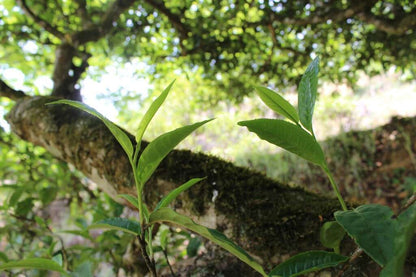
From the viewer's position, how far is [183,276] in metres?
1.06

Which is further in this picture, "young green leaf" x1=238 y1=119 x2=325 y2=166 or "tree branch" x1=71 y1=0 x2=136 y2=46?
"tree branch" x1=71 y1=0 x2=136 y2=46

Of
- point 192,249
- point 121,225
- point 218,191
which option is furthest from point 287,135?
point 192,249

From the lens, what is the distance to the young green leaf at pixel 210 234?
1.56 ft

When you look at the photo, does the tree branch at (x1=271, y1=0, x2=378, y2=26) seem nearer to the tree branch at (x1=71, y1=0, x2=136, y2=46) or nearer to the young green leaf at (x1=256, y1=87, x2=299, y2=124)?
the tree branch at (x1=71, y1=0, x2=136, y2=46)

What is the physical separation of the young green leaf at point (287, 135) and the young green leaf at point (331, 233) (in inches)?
6.0

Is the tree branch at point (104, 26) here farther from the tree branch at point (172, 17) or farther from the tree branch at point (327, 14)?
the tree branch at point (327, 14)

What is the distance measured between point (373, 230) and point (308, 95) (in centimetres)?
28

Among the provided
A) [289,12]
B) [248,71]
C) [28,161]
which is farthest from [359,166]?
[28,161]

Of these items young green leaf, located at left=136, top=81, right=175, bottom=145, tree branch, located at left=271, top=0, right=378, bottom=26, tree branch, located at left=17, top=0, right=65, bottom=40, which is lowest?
young green leaf, located at left=136, top=81, right=175, bottom=145

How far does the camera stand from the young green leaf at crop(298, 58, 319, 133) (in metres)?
0.58

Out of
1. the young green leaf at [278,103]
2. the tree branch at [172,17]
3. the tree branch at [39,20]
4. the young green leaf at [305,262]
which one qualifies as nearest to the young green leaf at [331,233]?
the young green leaf at [305,262]

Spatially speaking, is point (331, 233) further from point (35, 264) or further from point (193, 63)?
point (193, 63)

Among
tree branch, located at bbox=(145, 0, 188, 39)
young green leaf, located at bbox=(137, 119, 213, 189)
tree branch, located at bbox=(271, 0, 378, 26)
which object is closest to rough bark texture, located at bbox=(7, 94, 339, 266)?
young green leaf, located at bbox=(137, 119, 213, 189)

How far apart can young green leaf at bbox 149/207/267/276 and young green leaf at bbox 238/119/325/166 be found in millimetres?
194
